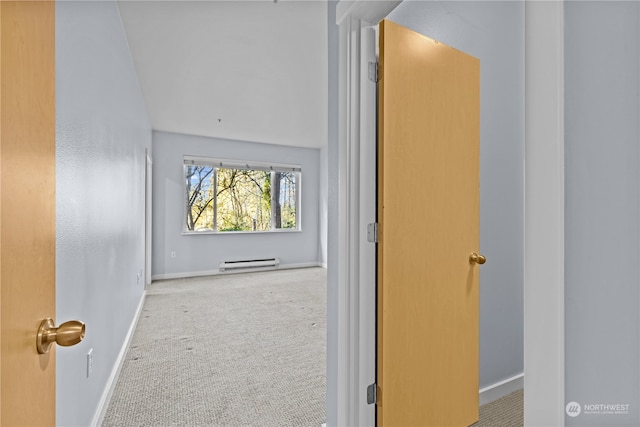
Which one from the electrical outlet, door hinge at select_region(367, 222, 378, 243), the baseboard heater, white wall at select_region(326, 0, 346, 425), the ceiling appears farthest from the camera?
the baseboard heater

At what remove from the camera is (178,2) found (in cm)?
212

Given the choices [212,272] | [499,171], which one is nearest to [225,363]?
[499,171]

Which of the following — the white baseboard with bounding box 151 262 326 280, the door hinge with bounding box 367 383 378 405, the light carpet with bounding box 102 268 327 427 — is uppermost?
the door hinge with bounding box 367 383 378 405

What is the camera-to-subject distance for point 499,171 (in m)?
1.91

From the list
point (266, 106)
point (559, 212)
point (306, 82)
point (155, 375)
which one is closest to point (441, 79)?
point (559, 212)

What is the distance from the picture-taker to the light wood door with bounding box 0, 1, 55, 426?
0.48 meters

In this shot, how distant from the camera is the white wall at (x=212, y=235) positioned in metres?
5.41

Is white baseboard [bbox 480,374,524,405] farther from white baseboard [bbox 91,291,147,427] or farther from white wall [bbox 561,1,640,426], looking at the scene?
white baseboard [bbox 91,291,147,427]

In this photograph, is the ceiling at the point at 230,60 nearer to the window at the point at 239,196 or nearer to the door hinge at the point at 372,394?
the window at the point at 239,196

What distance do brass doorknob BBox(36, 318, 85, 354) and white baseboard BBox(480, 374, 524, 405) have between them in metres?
2.01

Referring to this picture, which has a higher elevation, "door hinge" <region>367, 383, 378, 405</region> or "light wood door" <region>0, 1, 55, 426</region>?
"light wood door" <region>0, 1, 55, 426</region>

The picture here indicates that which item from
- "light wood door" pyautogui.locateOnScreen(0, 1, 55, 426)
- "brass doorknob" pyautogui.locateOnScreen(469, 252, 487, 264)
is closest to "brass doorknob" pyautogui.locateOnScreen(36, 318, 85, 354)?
"light wood door" pyautogui.locateOnScreen(0, 1, 55, 426)

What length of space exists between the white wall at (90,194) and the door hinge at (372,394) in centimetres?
117

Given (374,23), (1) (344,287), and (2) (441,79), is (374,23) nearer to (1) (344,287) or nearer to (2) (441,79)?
(2) (441,79)
